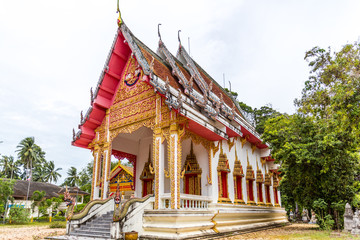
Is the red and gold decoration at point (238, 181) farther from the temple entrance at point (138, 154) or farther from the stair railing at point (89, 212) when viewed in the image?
the stair railing at point (89, 212)

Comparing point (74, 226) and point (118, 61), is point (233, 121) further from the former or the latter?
point (74, 226)

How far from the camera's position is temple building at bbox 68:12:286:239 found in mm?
7738

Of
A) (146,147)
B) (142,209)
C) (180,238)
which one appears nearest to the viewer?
(180,238)

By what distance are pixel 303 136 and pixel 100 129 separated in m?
8.05

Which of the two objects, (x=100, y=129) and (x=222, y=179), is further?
(x=100, y=129)

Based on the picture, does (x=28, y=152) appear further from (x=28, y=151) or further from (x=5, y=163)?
(x=5, y=163)

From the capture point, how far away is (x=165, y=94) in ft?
26.1

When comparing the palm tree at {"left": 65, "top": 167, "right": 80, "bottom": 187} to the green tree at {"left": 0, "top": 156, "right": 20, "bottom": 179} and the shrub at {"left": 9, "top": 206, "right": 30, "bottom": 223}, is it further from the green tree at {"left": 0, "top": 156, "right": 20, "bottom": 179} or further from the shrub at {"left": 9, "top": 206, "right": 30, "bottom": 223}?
the shrub at {"left": 9, "top": 206, "right": 30, "bottom": 223}

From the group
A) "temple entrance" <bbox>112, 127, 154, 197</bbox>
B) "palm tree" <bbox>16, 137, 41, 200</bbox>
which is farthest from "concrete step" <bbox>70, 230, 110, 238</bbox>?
"palm tree" <bbox>16, 137, 41, 200</bbox>

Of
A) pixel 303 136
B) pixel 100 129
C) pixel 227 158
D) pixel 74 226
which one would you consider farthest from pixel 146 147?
pixel 303 136

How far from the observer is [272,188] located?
14.8 metres

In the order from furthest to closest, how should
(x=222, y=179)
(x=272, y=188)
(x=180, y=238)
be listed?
(x=272, y=188), (x=222, y=179), (x=180, y=238)

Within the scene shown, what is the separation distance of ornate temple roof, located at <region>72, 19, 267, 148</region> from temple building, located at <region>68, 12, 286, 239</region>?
3cm

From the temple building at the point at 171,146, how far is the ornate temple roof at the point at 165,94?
0.11 ft
